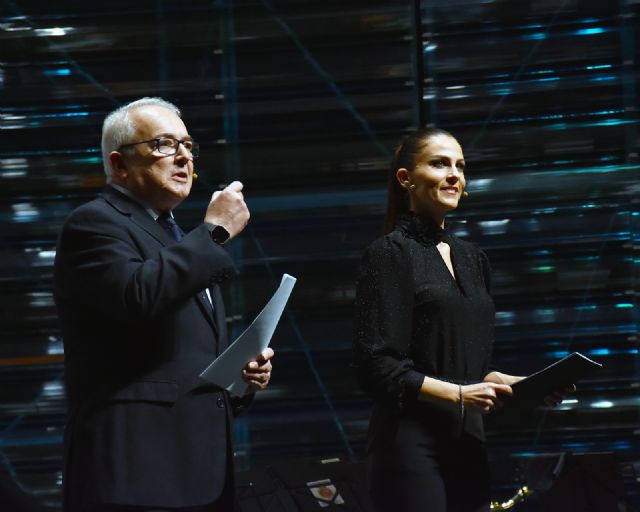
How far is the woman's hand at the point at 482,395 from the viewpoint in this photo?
2.62 m

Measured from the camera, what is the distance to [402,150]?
10.1ft

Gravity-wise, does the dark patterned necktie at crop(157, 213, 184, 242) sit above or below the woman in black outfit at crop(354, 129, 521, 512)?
above

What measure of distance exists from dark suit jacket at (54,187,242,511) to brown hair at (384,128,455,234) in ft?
2.70

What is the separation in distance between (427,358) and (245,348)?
0.57 meters

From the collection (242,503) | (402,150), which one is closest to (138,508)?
(402,150)

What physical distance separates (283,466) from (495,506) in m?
0.81

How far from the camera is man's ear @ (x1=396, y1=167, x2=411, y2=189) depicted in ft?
9.91

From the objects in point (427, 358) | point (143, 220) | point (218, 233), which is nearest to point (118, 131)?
point (143, 220)

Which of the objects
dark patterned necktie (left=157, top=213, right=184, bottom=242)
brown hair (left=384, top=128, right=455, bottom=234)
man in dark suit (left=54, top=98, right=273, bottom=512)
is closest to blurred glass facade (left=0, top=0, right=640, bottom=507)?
brown hair (left=384, top=128, right=455, bottom=234)

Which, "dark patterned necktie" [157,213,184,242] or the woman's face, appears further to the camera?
the woman's face

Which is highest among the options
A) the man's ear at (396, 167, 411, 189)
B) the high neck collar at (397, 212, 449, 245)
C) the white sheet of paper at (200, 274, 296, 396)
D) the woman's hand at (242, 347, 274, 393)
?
the man's ear at (396, 167, 411, 189)

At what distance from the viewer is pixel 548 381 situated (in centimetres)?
270

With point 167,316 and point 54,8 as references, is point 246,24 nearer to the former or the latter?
point 54,8

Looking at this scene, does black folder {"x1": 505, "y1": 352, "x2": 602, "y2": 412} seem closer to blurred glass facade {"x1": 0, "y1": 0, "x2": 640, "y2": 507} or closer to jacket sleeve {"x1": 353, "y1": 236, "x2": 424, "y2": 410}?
jacket sleeve {"x1": 353, "y1": 236, "x2": 424, "y2": 410}
